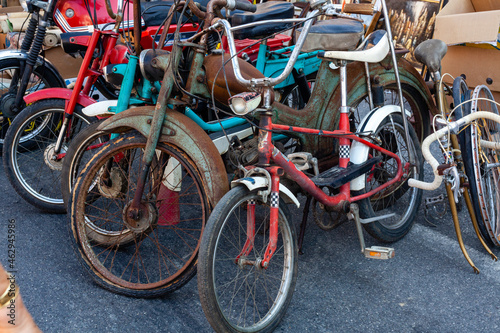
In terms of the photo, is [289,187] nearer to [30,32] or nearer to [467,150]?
[467,150]

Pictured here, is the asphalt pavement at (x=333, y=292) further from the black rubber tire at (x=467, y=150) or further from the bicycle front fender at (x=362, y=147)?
the bicycle front fender at (x=362, y=147)

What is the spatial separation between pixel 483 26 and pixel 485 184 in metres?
1.12

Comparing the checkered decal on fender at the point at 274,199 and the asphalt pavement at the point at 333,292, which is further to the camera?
the asphalt pavement at the point at 333,292

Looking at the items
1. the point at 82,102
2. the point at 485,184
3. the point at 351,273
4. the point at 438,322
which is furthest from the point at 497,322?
the point at 82,102

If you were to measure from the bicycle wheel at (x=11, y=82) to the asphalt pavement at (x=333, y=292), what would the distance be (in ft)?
3.70

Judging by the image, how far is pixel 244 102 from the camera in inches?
85.2

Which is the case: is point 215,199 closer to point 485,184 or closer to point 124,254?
point 124,254

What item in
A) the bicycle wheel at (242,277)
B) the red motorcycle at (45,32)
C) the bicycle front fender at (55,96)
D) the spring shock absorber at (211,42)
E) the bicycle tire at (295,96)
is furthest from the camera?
the bicycle tire at (295,96)

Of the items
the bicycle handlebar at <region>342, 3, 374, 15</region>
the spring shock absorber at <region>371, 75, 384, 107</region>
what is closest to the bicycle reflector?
the spring shock absorber at <region>371, 75, 384, 107</region>

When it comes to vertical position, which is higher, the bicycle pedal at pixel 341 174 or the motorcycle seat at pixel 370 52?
the motorcycle seat at pixel 370 52

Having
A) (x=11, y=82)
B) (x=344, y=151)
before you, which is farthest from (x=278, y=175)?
(x=11, y=82)

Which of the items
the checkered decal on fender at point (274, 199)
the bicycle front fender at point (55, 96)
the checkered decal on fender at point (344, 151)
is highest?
the bicycle front fender at point (55, 96)

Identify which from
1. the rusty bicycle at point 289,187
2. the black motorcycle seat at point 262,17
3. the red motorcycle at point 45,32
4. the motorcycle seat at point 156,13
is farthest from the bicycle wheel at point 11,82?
the rusty bicycle at point 289,187

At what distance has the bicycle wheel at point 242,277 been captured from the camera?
7.07ft
